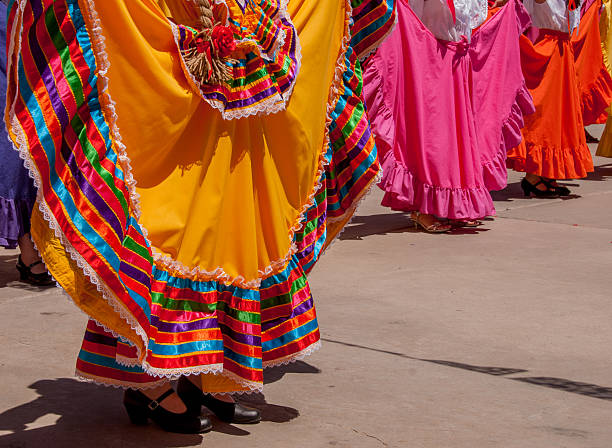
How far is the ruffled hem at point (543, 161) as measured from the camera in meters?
8.67

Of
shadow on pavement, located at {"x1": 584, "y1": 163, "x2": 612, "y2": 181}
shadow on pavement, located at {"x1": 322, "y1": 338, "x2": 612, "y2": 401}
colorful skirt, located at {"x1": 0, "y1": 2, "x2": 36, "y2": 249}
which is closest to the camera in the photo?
shadow on pavement, located at {"x1": 322, "y1": 338, "x2": 612, "y2": 401}

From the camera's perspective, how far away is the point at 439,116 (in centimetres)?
718

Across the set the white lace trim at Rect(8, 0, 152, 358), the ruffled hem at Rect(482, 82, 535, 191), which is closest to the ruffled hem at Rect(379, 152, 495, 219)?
the ruffled hem at Rect(482, 82, 535, 191)

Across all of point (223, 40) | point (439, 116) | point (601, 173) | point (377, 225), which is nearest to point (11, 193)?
point (223, 40)

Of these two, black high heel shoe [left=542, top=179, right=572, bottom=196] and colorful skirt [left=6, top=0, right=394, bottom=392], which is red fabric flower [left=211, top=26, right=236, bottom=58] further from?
black high heel shoe [left=542, top=179, right=572, bottom=196]

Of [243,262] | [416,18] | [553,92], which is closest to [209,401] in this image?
[243,262]

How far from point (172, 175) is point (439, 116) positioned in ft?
13.8

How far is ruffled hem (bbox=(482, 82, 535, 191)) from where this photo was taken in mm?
7520

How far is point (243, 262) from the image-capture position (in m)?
3.36

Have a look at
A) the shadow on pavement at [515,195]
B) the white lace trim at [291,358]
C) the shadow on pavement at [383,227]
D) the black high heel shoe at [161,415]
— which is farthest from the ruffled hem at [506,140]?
the black high heel shoe at [161,415]

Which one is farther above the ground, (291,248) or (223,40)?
(223,40)

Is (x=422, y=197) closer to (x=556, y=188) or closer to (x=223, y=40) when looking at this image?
(x=556, y=188)

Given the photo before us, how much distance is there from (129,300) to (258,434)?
0.71 m

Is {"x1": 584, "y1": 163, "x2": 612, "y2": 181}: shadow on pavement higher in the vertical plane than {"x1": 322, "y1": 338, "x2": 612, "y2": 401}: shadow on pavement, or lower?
higher
